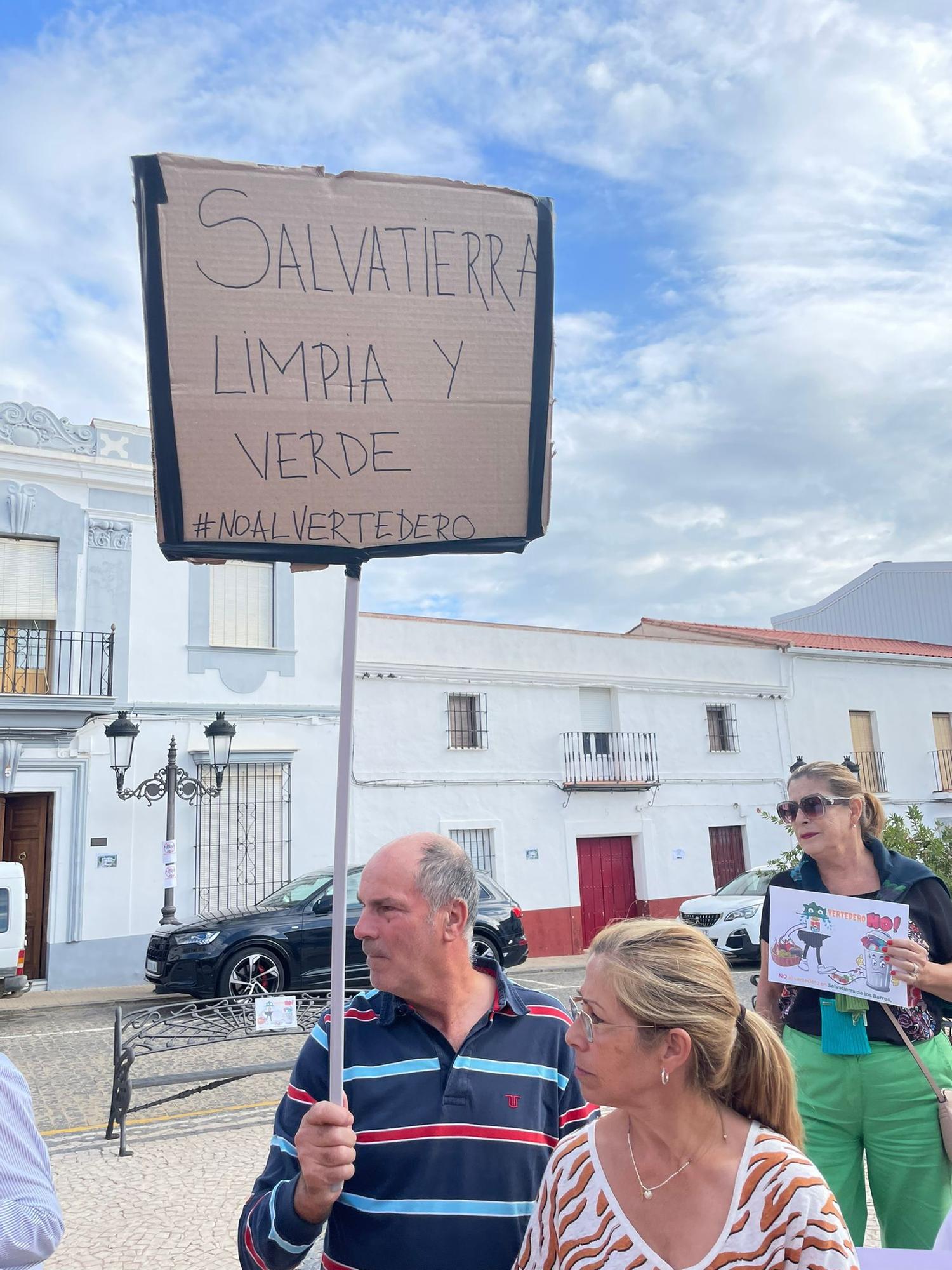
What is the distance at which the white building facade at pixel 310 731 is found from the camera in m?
15.0

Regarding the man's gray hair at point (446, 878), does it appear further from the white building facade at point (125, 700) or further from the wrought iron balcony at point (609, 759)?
the wrought iron balcony at point (609, 759)

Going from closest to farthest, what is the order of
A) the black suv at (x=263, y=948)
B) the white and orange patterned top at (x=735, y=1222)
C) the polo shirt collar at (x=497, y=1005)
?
the white and orange patterned top at (x=735, y=1222)
the polo shirt collar at (x=497, y=1005)
the black suv at (x=263, y=948)

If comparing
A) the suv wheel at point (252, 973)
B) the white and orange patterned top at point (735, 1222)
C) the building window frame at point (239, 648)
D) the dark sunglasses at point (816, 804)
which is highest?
the building window frame at point (239, 648)

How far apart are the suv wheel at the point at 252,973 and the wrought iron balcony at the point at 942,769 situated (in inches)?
760

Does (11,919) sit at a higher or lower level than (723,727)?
lower

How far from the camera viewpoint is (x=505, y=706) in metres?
19.5

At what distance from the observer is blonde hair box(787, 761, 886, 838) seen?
10.6ft

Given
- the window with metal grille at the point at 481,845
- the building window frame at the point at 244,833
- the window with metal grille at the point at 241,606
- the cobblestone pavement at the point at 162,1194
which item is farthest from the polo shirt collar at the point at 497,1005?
the window with metal grille at the point at 481,845

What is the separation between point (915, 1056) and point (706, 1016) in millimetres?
1436

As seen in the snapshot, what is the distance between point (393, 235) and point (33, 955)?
1501cm

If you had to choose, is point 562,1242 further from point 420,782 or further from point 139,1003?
point 420,782

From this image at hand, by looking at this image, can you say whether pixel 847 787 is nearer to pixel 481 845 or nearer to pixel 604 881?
pixel 481 845

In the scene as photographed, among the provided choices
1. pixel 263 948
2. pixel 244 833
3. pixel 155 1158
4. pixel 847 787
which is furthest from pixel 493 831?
pixel 847 787

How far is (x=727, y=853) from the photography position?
21.7 metres
